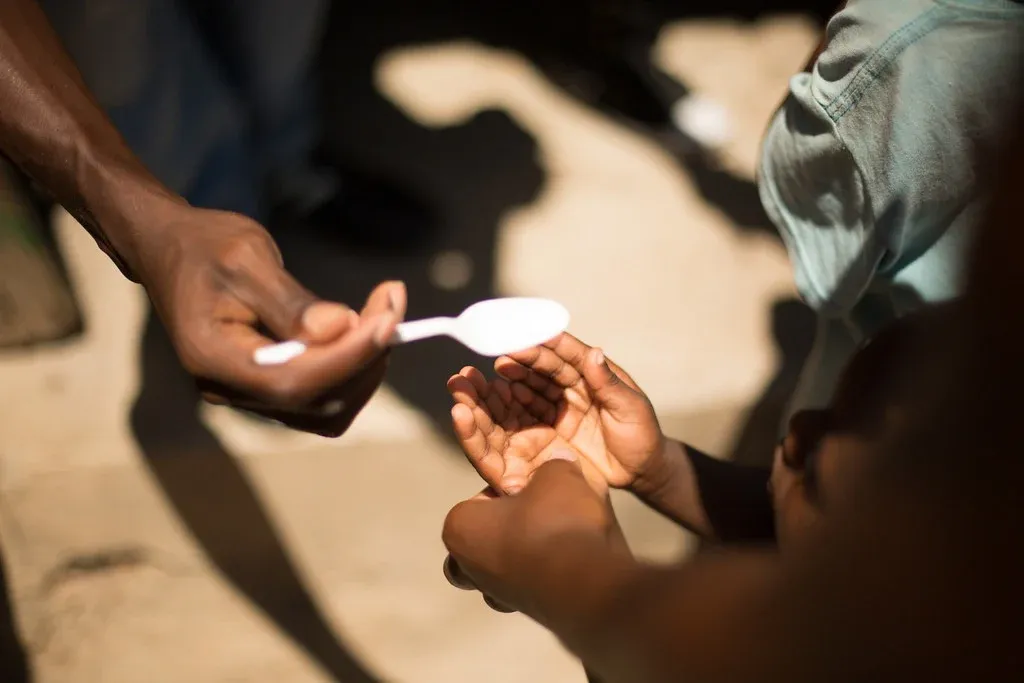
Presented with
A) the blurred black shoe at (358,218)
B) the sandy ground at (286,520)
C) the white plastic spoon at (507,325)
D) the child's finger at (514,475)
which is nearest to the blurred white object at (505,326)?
the white plastic spoon at (507,325)

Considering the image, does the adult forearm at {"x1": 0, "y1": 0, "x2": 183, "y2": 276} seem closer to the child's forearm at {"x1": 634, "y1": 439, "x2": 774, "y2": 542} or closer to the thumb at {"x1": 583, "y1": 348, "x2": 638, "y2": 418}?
the thumb at {"x1": 583, "y1": 348, "x2": 638, "y2": 418}

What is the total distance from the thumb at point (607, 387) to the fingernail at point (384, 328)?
9.3 inches

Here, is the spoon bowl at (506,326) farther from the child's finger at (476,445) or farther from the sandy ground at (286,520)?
the sandy ground at (286,520)

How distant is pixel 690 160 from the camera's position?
158cm

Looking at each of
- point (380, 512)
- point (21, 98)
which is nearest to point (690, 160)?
point (380, 512)

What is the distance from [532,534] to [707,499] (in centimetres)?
34

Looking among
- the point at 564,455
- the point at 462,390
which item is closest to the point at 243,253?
the point at 462,390

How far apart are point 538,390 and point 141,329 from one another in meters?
0.79

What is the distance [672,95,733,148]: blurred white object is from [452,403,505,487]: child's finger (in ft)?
3.80

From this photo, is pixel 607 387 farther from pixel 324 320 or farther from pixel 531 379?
pixel 324 320

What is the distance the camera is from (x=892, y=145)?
581 mm

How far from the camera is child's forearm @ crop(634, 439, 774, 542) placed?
0.77 metres

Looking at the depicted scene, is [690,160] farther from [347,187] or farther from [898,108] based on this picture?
[898,108]

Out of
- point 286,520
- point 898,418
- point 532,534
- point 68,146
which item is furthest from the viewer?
point 286,520
